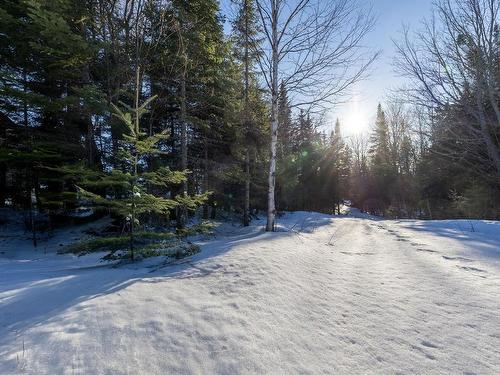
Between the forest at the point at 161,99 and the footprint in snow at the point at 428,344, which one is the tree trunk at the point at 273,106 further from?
the footprint in snow at the point at 428,344

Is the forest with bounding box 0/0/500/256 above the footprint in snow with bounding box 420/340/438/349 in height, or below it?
above

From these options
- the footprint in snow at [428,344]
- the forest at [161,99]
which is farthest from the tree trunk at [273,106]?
the footprint in snow at [428,344]

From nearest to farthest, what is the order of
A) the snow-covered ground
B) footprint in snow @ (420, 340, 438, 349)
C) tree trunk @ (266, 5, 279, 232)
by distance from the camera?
the snow-covered ground < footprint in snow @ (420, 340, 438, 349) < tree trunk @ (266, 5, 279, 232)

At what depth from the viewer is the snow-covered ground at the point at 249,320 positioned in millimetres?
2289

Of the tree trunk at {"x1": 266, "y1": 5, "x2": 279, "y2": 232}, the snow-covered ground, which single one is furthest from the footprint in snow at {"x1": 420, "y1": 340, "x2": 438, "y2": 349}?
the tree trunk at {"x1": 266, "y1": 5, "x2": 279, "y2": 232}

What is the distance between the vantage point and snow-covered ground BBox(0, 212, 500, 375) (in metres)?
2.29

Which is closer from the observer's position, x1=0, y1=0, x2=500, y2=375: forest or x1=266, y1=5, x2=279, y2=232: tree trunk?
x1=0, y1=0, x2=500, y2=375: forest

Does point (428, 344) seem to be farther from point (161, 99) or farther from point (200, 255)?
point (161, 99)

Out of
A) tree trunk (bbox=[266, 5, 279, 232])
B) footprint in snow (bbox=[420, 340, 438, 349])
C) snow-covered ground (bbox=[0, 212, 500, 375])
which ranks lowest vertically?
footprint in snow (bbox=[420, 340, 438, 349])

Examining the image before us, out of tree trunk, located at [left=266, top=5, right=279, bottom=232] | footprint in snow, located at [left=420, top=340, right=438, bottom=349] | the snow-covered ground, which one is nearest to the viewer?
the snow-covered ground

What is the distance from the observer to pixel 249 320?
3.06 metres

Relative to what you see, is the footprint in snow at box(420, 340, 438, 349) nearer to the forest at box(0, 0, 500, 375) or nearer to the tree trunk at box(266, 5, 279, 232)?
the forest at box(0, 0, 500, 375)

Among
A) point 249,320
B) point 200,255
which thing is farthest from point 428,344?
point 200,255

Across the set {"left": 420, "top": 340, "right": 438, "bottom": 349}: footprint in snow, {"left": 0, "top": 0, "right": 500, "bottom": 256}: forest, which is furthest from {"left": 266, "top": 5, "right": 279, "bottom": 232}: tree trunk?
{"left": 420, "top": 340, "right": 438, "bottom": 349}: footprint in snow
